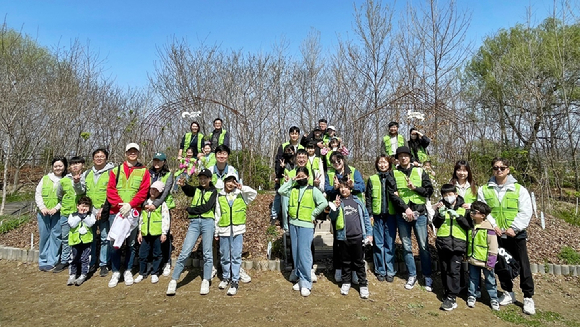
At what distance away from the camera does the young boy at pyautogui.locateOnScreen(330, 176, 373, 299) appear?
401cm

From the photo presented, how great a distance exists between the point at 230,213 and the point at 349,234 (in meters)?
1.55

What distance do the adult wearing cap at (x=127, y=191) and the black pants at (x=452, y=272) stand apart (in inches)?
156

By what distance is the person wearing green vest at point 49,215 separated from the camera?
15.8 feet

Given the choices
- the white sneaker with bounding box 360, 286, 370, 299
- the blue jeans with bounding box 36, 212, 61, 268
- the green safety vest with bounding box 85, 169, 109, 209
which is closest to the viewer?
the white sneaker with bounding box 360, 286, 370, 299

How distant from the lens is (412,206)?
4145 millimetres

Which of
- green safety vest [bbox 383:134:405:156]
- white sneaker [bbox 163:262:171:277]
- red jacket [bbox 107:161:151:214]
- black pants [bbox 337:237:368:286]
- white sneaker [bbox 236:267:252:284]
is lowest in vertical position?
white sneaker [bbox 236:267:252:284]

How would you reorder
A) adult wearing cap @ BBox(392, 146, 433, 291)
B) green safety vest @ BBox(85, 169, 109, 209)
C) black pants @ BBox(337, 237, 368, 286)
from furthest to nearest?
1. green safety vest @ BBox(85, 169, 109, 209)
2. adult wearing cap @ BBox(392, 146, 433, 291)
3. black pants @ BBox(337, 237, 368, 286)

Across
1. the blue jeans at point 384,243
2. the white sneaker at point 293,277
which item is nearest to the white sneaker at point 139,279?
the white sneaker at point 293,277

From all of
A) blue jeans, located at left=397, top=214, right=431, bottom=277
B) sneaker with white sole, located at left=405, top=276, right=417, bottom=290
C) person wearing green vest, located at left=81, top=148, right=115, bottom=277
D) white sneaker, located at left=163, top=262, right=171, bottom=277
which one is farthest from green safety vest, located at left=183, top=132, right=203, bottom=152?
sneaker with white sole, located at left=405, top=276, right=417, bottom=290

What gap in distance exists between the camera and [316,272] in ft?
15.2

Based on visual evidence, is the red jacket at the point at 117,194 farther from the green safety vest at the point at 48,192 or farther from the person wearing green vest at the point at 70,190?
the green safety vest at the point at 48,192

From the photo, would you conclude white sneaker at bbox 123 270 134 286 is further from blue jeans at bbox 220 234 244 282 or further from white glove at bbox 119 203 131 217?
blue jeans at bbox 220 234 244 282

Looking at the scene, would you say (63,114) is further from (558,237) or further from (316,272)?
(558,237)

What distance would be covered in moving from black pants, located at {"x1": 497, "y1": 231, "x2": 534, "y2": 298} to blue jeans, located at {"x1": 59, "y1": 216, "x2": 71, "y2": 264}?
5922mm
